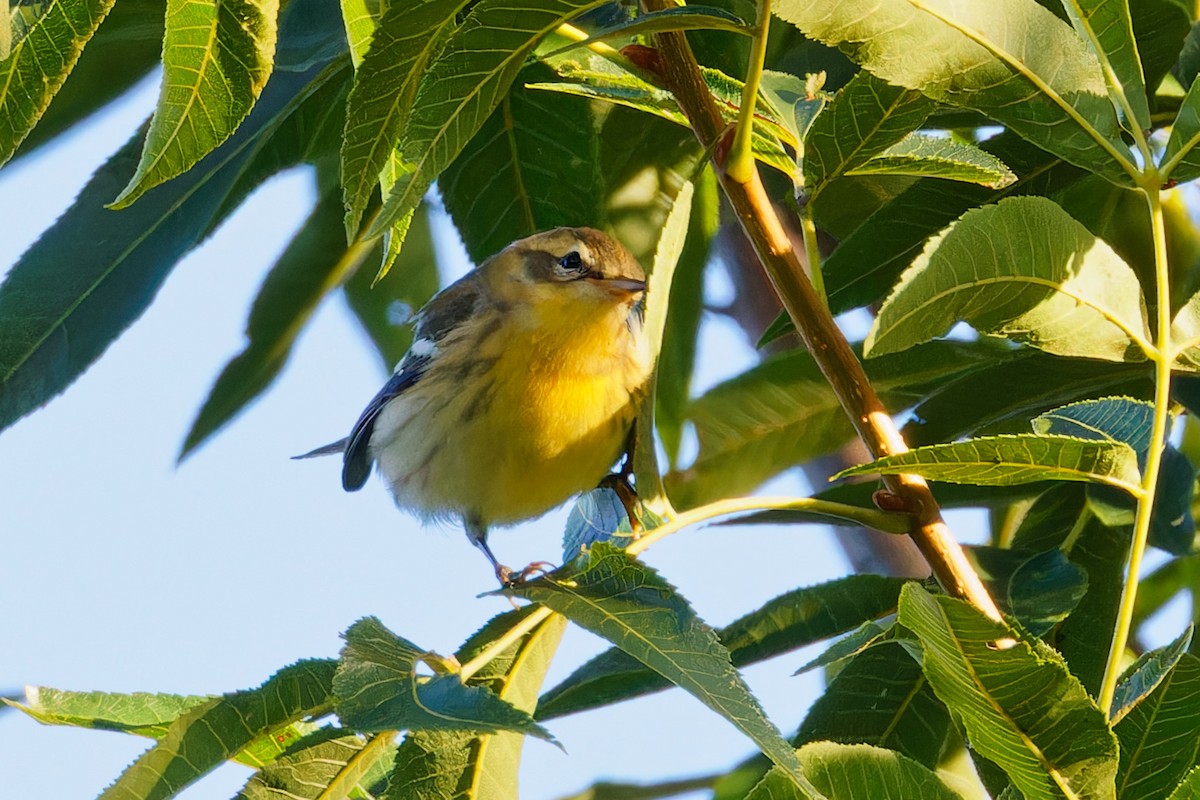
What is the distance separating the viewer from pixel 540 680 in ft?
5.33

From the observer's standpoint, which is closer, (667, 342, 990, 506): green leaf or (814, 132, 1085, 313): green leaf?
(814, 132, 1085, 313): green leaf

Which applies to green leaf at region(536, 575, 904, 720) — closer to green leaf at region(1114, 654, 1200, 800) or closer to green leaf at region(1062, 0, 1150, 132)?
green leaf at region(1114, 654, 1200, 800)

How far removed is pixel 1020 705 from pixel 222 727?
2.63 feet

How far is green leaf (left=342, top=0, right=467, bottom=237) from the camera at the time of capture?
123cm

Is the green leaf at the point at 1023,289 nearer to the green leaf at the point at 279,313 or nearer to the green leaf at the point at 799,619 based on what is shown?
the green leaf at the point at 799,619

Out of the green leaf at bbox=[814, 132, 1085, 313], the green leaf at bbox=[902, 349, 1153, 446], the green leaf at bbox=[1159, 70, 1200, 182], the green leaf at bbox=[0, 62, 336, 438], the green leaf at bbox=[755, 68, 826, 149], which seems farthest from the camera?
the green leaf at bbox=[0, 62, 336, 438]

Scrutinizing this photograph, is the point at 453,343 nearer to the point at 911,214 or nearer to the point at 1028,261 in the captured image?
the point at 911,214

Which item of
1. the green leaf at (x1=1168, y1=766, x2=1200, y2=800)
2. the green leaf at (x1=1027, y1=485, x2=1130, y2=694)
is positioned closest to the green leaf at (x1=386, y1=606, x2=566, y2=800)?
the green leaf at (x1=1168, y1=766, x2=1200, y2=800)

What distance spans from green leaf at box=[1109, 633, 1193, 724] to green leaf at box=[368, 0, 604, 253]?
2.55ft

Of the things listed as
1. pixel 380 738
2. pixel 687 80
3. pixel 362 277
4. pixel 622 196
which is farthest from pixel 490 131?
pixel 380 738

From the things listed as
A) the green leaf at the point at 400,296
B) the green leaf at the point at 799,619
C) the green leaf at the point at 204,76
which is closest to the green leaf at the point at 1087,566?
the green leaf at the point at 799,619

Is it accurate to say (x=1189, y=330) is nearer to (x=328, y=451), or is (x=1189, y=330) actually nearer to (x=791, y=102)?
(x=791, y=102)

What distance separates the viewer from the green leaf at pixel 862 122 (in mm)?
1456

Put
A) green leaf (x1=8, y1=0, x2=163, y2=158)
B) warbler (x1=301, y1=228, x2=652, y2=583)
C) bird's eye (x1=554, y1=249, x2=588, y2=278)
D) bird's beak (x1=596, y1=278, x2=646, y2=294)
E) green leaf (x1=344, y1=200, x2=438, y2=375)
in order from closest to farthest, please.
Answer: green leaf (x1=8, y1=0, x2=163, y2=158)
warbler (x1=301, y1=228, x2=652, y2=583)
bird's beak (x1=596, y1=278, x2=646, y2=294)
bird's eye (x1=554, y1=249, x2=588, y2=278)
green leaf (x1=344, y1=200, x2=438, y2=375)
